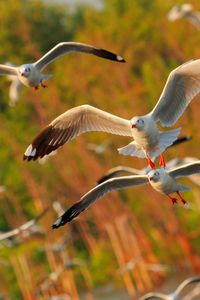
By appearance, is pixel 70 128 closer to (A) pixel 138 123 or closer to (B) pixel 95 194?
(B) pixel 95 194

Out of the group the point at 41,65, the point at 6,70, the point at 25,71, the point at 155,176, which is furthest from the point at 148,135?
the point at 6,70

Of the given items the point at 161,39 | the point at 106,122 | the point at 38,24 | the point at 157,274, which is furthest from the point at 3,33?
the point at 106,122

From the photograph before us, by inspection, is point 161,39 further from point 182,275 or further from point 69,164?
point 182,275

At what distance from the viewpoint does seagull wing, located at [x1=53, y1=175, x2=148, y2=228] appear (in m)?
11.1

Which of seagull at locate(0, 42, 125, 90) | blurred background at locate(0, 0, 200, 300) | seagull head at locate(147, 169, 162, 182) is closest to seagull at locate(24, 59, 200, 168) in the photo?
seagull head at locate(147, 169, 162, 182)

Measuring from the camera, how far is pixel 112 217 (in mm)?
22422

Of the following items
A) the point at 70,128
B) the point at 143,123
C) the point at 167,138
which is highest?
the point at 70,128

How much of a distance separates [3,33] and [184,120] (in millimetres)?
25554

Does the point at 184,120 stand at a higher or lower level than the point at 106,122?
higher

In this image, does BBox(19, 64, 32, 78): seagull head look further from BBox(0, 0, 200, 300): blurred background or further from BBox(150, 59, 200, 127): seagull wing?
BBox(0, 0, 200, 300): blurred background

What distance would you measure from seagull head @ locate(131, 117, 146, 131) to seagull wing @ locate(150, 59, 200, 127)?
0.97 feet

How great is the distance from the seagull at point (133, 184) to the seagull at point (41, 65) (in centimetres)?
117

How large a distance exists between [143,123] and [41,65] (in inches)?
77.7

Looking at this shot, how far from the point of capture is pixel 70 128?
11.5 meters
